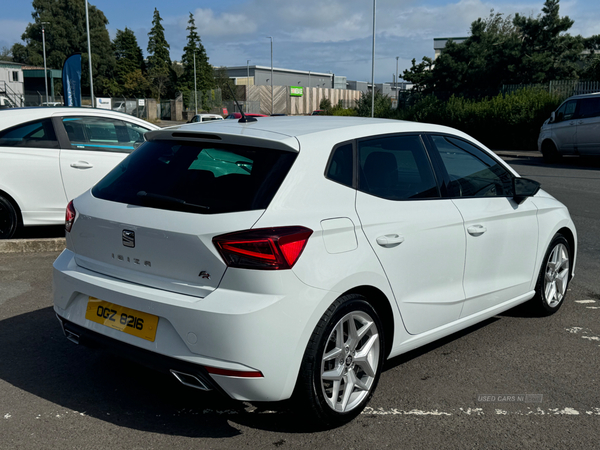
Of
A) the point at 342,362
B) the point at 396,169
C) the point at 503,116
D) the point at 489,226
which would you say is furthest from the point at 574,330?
the point at 503,116

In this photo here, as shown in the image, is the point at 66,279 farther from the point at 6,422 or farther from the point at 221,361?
the point at 221,361

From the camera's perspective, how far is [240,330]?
272 centimetres

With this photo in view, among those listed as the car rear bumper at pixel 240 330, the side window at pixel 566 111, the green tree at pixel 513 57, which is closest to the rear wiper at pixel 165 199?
the car rear bumper at pixel 240 330

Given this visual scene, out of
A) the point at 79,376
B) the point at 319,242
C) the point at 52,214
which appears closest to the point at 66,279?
the point at 79,376

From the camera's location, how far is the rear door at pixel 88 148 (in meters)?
7.10

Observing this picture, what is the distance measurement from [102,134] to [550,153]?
15.9 meters

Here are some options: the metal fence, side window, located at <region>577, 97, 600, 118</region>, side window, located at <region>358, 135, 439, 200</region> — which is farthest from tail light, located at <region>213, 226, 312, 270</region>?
the metal fence

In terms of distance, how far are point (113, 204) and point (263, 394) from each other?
131cm

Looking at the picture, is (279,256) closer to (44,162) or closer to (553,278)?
(553,278)

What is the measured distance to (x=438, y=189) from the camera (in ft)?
Answer: 12.5

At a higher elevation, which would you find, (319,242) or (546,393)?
(319,242)

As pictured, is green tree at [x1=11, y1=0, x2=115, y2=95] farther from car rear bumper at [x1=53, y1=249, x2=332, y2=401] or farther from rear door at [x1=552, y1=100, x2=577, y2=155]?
car rear bumper at [x1=53, y1=249, x2=332, y2=401]

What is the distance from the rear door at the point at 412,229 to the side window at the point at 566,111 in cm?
1667

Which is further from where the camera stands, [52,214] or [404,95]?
[404,95]
